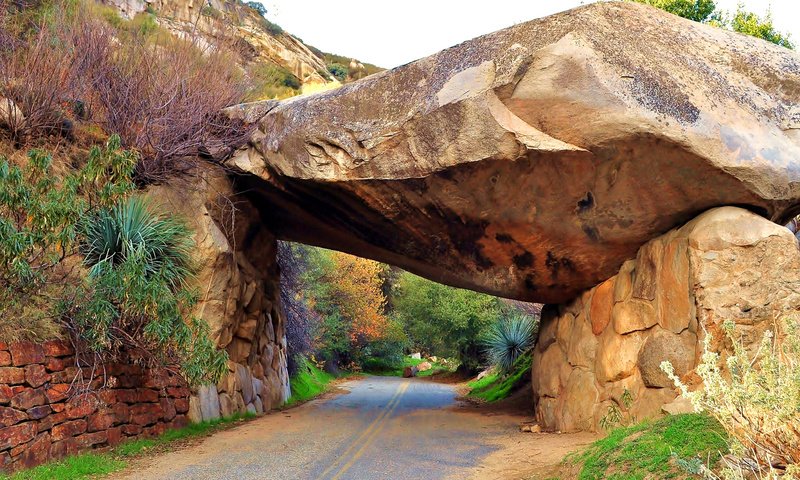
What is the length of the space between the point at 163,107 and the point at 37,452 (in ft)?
22.5

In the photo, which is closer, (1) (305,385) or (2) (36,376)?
(2) (36,376)

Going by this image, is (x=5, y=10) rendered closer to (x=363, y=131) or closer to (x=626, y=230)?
(x=363, y=131)

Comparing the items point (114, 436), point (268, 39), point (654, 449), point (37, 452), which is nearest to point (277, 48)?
point (268, 39)

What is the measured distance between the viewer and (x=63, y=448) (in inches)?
325

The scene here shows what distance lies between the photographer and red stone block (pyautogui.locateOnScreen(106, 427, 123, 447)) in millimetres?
9203

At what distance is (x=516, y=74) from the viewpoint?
32.5 ft

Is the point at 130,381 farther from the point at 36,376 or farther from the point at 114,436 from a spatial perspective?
the point at 36,376

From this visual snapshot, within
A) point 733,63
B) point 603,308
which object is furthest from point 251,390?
point 733,63

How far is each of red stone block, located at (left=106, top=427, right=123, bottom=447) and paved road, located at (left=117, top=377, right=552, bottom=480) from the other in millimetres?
808

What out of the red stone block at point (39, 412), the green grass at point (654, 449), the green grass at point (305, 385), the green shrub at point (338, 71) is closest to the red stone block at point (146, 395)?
the red stone block at point (39, 412)

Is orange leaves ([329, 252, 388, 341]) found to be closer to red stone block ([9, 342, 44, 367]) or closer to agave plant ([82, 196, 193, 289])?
agave plant ([82, 196, 193, 289])

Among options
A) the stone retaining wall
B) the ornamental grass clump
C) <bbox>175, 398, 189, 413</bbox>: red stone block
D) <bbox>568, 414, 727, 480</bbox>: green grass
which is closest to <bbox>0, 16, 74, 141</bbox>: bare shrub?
the stone retaining wall

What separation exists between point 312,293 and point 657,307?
845 inches

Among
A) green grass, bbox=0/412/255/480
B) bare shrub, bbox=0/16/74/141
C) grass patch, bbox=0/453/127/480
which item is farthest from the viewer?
bare shrub, bbox=0/16/74/141
